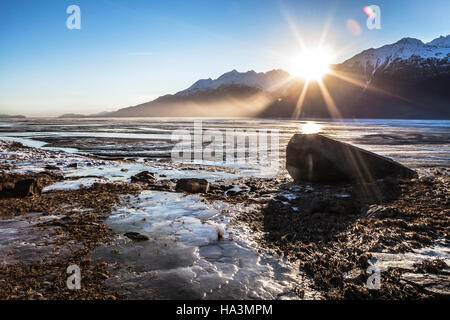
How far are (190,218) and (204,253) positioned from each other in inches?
89.3

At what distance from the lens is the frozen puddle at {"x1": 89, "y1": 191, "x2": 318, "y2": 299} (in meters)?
4.48

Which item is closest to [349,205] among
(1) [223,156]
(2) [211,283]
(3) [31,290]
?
(2) [211,283]

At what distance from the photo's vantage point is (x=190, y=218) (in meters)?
8.03

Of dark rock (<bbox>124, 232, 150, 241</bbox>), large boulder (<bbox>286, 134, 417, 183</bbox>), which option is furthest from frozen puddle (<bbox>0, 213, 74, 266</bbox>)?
large boulder (<bbox>286, 134, 417, 183</bbox>)

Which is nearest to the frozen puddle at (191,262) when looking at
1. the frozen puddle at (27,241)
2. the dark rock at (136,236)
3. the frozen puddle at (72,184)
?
the dark rock at (136,236)

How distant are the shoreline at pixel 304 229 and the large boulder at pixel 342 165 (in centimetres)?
85

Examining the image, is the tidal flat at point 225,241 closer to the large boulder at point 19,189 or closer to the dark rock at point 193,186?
the large boulder at point 19,189

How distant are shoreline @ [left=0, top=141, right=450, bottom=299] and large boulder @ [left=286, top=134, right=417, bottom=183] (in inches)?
33.4

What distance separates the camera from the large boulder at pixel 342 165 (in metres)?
12.9

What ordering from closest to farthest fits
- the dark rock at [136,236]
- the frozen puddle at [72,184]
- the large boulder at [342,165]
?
the dark rock at [136,236], the frozen puddle at [72,184], the large boulder at [342,165]

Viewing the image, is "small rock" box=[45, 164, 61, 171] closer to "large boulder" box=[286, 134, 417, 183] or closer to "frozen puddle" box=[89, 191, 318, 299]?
"frozen puddle" box=[89, 191, 318, 299]

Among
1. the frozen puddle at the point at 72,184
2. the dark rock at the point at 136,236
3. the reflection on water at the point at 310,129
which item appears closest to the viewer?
the dark rock at the point at 136,236

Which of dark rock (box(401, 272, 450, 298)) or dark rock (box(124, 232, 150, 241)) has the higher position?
dark rock (box(124, 232, 150, 241))

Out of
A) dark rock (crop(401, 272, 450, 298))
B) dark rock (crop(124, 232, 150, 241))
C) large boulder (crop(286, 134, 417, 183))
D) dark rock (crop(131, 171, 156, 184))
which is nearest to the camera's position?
dark rock (crop(401, 272, 450, 298))
